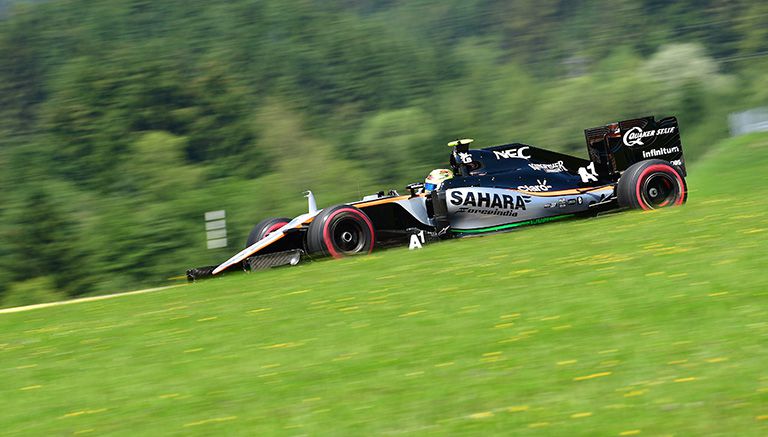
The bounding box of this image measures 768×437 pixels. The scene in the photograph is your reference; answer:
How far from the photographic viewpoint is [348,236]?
14617 mm

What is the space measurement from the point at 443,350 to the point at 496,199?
8.11 meters

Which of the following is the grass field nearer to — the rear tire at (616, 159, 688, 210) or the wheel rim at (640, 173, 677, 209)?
the rear tire at (616, 159, 688, 210)

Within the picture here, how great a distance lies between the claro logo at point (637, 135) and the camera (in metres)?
16.4

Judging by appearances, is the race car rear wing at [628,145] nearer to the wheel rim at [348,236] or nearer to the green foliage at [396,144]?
the wheel rim at [348,236]

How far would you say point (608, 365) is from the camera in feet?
21.0

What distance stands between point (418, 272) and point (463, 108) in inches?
2033

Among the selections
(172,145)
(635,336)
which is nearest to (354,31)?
(172,145)

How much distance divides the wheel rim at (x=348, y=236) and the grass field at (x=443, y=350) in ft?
6.45

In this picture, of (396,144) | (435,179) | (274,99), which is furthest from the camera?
(274,99)

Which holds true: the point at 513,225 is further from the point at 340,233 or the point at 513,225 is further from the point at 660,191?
the point at 340,233

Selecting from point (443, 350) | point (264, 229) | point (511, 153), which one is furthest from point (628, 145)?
point (443, 350)

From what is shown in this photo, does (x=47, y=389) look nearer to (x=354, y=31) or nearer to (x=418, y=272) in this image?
(x=418, y=272)

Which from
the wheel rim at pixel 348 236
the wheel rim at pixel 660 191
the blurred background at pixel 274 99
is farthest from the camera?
the blurred background at pixel 274 99

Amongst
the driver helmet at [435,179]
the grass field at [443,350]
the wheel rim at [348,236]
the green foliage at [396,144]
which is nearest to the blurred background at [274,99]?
the green foliage at [396,144]
